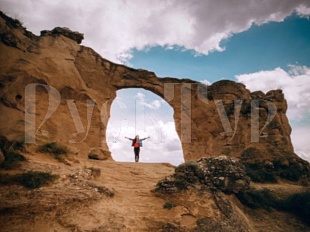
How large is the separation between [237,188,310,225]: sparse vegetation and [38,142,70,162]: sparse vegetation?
720 centimetres

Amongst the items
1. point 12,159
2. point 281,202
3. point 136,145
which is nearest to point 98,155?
point 136,145

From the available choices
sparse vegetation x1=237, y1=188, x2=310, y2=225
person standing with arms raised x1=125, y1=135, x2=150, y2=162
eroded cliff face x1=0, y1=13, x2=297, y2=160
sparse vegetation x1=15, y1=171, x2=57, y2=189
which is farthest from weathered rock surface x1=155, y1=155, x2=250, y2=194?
person standing with arms raised x1=125, y1=135, x2=150, y2=162

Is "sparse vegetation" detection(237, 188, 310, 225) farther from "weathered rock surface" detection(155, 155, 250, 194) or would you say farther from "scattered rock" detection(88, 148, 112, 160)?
"scattered rock" detection(88, 148, 112, 160)

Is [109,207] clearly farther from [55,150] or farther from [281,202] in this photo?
[281,202]

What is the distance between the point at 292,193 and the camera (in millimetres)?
12422

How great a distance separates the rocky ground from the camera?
7.00 meters

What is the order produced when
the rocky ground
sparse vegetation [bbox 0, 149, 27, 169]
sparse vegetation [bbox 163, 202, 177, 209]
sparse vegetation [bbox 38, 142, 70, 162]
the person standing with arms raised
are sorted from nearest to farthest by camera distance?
the rocky ground
sparse vegetation [bbox 0, 149, 27, 169]
sparse vegetation [bbox 163, 202, 177, 209]
sparse vegetation [bbox 38, 142, 70, 162]
the person standing with arms raised

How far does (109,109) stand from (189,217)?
11643 millimetres

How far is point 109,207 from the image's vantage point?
806 cm

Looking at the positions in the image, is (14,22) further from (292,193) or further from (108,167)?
(292,193)

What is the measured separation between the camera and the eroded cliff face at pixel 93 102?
13.7 meters

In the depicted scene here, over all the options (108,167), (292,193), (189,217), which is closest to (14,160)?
(108,167)

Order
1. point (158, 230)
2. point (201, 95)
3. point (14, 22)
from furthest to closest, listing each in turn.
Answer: point (201, 95) < point (14, 22) < point (158, 230)

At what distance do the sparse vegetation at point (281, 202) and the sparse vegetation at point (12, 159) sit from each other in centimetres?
836
